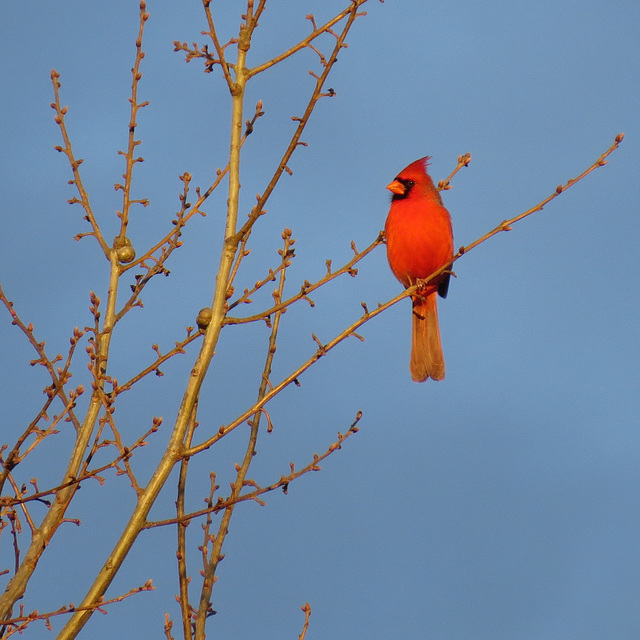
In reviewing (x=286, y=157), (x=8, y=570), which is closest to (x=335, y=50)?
(x=286, y=157)

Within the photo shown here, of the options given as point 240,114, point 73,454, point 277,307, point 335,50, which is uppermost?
point 335,50

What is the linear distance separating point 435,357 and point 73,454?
124 inches

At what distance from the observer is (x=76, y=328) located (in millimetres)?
3166

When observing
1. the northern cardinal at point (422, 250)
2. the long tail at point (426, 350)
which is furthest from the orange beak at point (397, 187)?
the long tail at point (426, 350)

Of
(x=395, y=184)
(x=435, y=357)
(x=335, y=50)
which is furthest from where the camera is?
(x=395, y=184)

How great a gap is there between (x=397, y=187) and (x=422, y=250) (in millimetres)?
586

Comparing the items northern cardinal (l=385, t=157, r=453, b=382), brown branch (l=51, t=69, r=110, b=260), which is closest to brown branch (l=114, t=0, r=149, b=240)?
brown branch (l=51, t=69, r=110, b=260)

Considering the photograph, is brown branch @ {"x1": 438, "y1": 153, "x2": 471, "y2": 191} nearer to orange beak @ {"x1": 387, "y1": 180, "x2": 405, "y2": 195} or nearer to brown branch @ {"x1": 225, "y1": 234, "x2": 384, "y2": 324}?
brown branch @ {"x1": 225, "y1": 234, "x2": 384, "y2": 324}

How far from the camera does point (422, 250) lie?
5.79 metres

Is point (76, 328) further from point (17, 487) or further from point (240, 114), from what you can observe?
point (240, 114)

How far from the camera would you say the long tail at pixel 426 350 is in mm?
5738

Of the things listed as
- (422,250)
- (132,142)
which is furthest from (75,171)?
(422,250)

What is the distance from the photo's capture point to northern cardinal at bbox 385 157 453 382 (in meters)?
5.77

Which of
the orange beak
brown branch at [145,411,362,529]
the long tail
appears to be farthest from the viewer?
the orange beak
